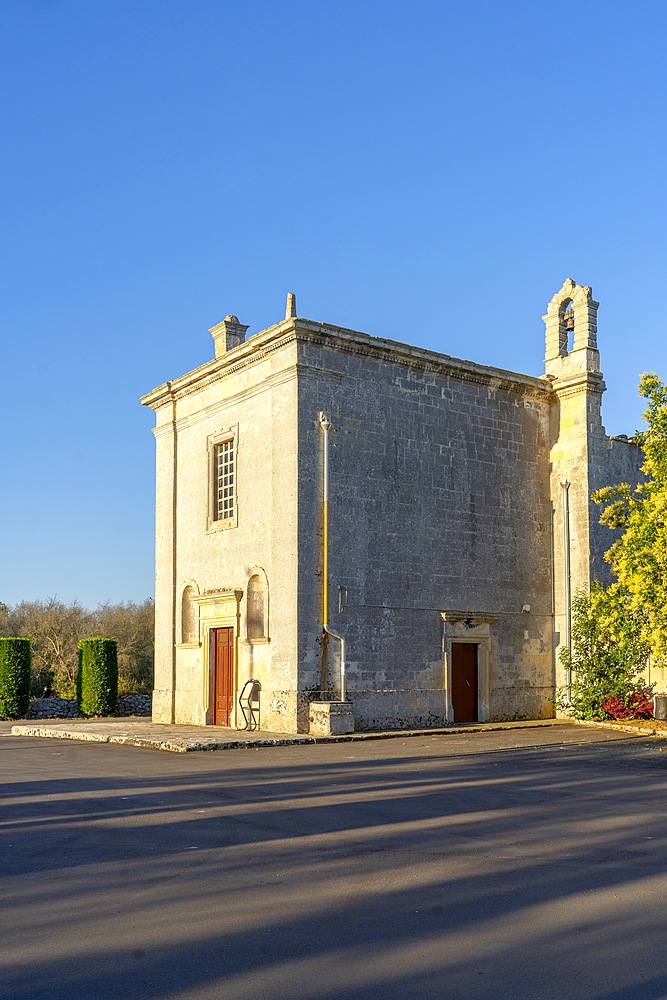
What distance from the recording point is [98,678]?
30.4 metres

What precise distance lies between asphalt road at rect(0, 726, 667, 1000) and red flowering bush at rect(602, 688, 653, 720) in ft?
31.5

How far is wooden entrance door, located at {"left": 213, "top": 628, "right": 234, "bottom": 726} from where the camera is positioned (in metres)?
22.5

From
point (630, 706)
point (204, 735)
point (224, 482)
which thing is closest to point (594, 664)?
point (630, 706)

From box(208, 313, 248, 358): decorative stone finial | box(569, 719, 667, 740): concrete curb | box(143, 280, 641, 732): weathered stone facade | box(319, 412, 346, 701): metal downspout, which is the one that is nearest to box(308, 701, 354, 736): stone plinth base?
box(143, 280, 641, 732): weathered stone facade

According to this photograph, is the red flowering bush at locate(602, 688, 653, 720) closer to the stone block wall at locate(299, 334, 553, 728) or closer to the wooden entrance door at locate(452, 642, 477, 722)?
the stone block wall at locate(299, 334, 553, 728)

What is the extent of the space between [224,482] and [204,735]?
6.52 meters

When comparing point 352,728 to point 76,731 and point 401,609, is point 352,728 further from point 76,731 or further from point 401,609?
point 76,731

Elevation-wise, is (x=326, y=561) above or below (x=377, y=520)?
below

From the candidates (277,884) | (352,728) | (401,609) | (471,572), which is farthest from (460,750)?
(277,884)

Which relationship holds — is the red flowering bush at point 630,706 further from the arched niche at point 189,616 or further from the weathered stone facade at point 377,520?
the arched niche at point 189,616

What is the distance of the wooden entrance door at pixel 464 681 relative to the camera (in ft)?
74.4

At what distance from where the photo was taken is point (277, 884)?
7.00m

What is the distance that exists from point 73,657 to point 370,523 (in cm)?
2003

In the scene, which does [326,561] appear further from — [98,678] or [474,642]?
[98,678]
